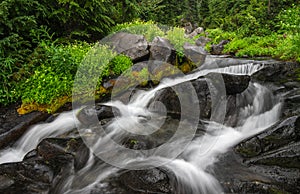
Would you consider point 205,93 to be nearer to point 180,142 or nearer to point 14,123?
point 180,142

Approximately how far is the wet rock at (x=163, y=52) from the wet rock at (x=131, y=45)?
0.93 ft

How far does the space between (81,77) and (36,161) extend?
12.3 feet

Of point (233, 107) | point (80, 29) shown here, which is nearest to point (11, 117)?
point (80, 29)

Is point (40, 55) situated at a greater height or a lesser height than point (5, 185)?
greater

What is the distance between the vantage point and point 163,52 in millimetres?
9844

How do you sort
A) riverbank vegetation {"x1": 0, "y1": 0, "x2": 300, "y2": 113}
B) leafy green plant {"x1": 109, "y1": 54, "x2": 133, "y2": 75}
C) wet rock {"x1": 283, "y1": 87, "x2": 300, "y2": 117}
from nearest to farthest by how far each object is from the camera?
wet rock {"x1": 283, "y1": 87, "x2": 300, "y2": 117}, riverbank vegetation {"x1": 0, "y1": 0, "x2": 300, "y2": 113}, leafy green plant {"x1": 109, "y1": 54, "x2": 133, "y2": 75}

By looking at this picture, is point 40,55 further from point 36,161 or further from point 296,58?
point 296,58

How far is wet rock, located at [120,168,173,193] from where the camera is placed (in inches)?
156

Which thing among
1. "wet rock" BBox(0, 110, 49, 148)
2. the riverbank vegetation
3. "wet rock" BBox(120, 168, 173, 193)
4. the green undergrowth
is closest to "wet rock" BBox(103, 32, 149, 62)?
the riverbank vegetation

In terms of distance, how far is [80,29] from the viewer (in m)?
10.7

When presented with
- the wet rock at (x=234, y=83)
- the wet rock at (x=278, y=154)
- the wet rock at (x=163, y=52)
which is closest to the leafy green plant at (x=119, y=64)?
the wet rock at (x=163, y=52)

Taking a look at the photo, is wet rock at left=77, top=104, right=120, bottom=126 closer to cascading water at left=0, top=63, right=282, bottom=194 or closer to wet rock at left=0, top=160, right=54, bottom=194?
cascading water at left=0, top=63, right=282, bottom=194

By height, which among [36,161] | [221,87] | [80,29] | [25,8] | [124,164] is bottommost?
[124,164]

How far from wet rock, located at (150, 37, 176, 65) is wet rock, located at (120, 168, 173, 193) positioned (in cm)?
611
